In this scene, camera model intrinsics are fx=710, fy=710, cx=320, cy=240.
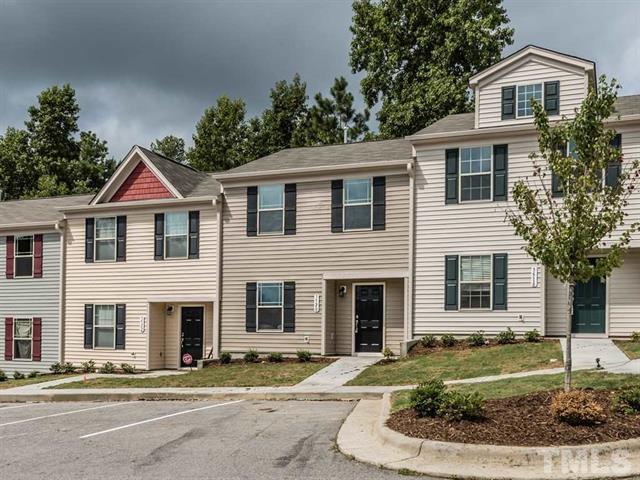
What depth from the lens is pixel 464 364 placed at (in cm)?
1697

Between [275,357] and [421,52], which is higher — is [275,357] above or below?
below

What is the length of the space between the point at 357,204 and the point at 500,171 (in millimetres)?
4330

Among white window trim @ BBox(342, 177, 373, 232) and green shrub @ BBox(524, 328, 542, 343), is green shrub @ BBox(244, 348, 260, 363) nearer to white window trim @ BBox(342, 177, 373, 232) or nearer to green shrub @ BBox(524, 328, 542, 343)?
white window trim @ BBox(342, 177, 373, 232)

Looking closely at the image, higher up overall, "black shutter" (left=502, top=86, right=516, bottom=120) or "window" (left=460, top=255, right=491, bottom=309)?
"black shutter" (left=502, top=86, right=516, bottom=120)

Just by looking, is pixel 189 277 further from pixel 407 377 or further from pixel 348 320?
pixel 407 377

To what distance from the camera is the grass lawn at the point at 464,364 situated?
623 inches

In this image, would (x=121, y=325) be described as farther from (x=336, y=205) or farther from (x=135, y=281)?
(x=336, y=205)

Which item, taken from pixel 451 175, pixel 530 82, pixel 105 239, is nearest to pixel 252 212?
pixel 105 239

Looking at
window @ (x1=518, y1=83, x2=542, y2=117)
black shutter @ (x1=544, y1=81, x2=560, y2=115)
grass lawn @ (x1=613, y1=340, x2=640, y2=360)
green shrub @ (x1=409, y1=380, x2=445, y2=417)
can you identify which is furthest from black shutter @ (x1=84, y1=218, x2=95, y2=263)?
green shrub @ (x1=409, y1=380, x2=445, y2=417)

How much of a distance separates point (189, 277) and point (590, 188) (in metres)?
16.0

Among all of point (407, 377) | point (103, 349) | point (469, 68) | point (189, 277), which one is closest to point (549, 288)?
point (407, 377)

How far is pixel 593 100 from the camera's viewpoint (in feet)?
33.7

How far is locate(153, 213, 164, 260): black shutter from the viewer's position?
2442cm

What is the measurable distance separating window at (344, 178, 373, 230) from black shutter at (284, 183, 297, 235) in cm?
174
